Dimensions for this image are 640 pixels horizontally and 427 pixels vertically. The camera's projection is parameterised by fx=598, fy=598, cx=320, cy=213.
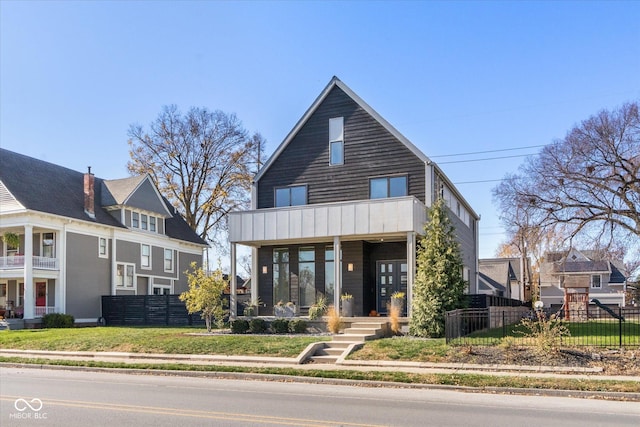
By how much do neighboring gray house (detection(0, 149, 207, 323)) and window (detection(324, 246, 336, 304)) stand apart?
1742cm

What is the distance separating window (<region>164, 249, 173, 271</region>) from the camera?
4431cm

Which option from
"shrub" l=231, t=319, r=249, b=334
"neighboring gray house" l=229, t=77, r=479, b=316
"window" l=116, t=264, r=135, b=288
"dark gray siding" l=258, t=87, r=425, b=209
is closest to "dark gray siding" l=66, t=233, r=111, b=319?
"window" l=116, t=264, r=135, b=288

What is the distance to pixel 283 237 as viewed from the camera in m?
24.0

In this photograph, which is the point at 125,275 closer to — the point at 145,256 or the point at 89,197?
the point at 145,256

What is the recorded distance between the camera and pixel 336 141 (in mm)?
26312

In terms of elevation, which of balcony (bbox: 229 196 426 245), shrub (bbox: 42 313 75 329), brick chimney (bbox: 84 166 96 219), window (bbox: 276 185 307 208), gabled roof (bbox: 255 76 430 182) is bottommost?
shrub (bbox: 42 313 75 329)

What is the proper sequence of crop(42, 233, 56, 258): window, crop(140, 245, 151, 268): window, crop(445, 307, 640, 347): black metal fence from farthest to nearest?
crop(140, 245, 151, 268): window < crop(42, 233, 56, 258): window < crop(445, 307, 640, 347): black metal fence

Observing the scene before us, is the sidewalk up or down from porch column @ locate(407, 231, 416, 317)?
down

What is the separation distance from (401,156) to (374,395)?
1429 cm

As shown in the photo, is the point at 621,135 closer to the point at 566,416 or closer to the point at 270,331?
the point at 270,331

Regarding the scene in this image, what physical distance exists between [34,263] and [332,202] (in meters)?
18.8

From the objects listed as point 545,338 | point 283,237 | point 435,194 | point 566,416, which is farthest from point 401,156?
point 566,416

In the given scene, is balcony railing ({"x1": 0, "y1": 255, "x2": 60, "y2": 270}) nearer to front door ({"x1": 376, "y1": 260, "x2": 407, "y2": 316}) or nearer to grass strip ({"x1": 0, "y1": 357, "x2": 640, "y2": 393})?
grass strip ({"x1": 0, "y1": 357, "x2": 640, "y2": 393})

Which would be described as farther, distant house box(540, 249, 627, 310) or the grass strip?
distant house box(540, 249, 627, 310)
